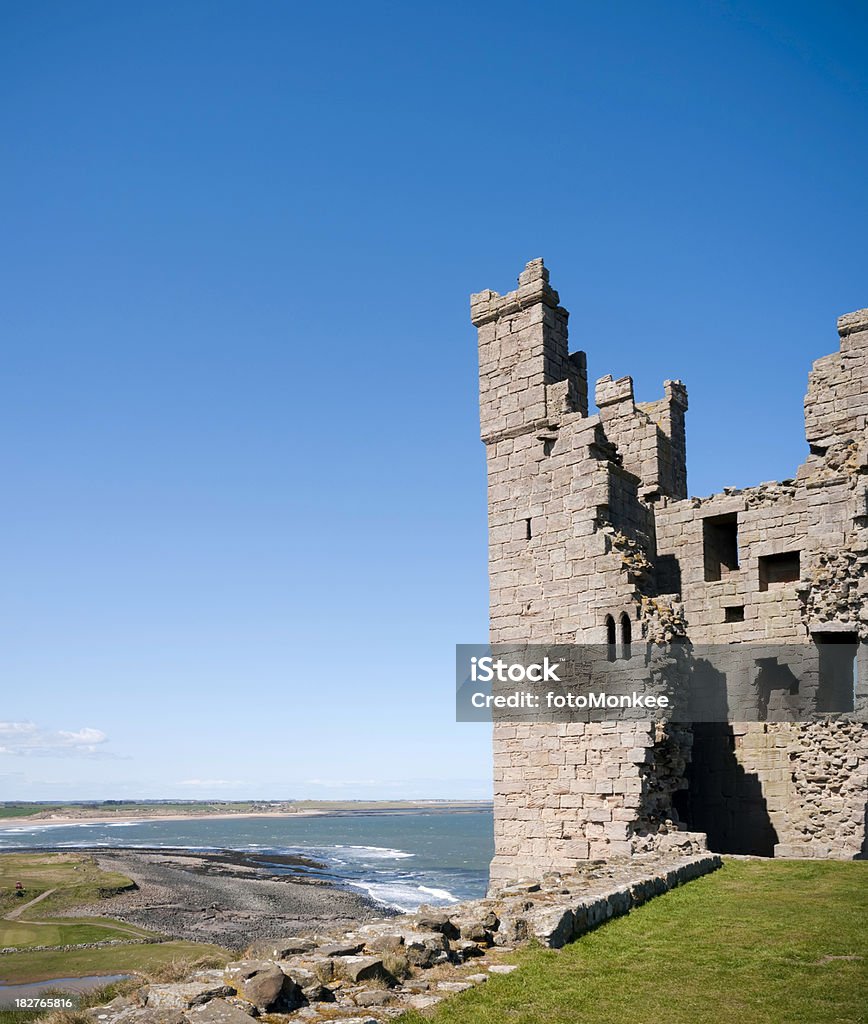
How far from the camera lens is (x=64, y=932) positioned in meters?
35.2

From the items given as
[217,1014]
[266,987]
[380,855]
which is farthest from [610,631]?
[380,855]

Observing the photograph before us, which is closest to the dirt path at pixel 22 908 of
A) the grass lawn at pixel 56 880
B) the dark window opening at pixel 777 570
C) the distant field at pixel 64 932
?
the distant field at pixel 64 932

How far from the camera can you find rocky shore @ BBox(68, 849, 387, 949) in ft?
128

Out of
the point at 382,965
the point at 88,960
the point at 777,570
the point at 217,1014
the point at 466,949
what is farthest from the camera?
the point at 88,960

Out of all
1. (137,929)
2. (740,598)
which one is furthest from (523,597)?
(137,929)

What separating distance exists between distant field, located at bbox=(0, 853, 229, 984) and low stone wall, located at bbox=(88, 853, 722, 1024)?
264 inches

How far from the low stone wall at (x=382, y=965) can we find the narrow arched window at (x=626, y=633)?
6.54 metres

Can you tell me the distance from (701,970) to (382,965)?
305 centimetres

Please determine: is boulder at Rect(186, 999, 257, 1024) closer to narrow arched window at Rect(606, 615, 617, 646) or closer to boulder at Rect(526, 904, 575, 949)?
boulder at Rect(526, 904, 575, 949)

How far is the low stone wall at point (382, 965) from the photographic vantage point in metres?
6.47

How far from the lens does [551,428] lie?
19625mm

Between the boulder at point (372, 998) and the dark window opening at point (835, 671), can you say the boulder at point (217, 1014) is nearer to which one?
Result: the boulder at point (372, 998)

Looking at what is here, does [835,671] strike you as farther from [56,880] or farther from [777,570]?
[56,880]

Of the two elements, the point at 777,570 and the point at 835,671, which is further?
the point at 777,570
